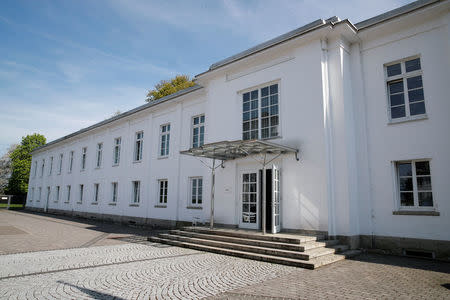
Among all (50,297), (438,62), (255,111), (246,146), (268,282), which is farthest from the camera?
(255,111)

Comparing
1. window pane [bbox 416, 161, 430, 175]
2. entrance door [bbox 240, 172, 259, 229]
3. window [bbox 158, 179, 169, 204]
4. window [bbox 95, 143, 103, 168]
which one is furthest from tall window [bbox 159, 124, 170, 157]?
window pane [bbox 416, 161, 430, 175]

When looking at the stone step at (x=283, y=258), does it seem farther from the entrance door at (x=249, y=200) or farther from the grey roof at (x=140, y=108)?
the grey roof at (x=140, y=108)

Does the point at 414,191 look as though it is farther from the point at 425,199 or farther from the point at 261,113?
the point at 261,113

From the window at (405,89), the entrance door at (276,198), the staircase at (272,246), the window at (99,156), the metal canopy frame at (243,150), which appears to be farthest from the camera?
the window at (99,156)

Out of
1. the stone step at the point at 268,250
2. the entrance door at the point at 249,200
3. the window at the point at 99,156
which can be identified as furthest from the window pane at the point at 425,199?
the window at the point at 99,156

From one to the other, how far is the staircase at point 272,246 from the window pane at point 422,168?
2767 millimetres

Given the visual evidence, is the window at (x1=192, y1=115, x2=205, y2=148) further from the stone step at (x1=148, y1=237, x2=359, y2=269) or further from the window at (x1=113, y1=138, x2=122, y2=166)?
the window at (x1=113, y1=138, x2=122, y2=166)

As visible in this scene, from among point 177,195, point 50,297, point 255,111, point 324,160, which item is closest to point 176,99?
A: point 177,195

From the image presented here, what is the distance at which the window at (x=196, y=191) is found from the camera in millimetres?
14008

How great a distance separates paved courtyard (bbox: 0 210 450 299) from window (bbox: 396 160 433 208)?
5.13 ft

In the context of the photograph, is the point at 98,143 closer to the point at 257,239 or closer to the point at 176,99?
the point at 176,99

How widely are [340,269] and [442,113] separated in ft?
16.6

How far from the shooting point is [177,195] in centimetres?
1478

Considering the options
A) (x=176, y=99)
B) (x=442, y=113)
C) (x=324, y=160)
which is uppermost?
(x=176, y=99)
